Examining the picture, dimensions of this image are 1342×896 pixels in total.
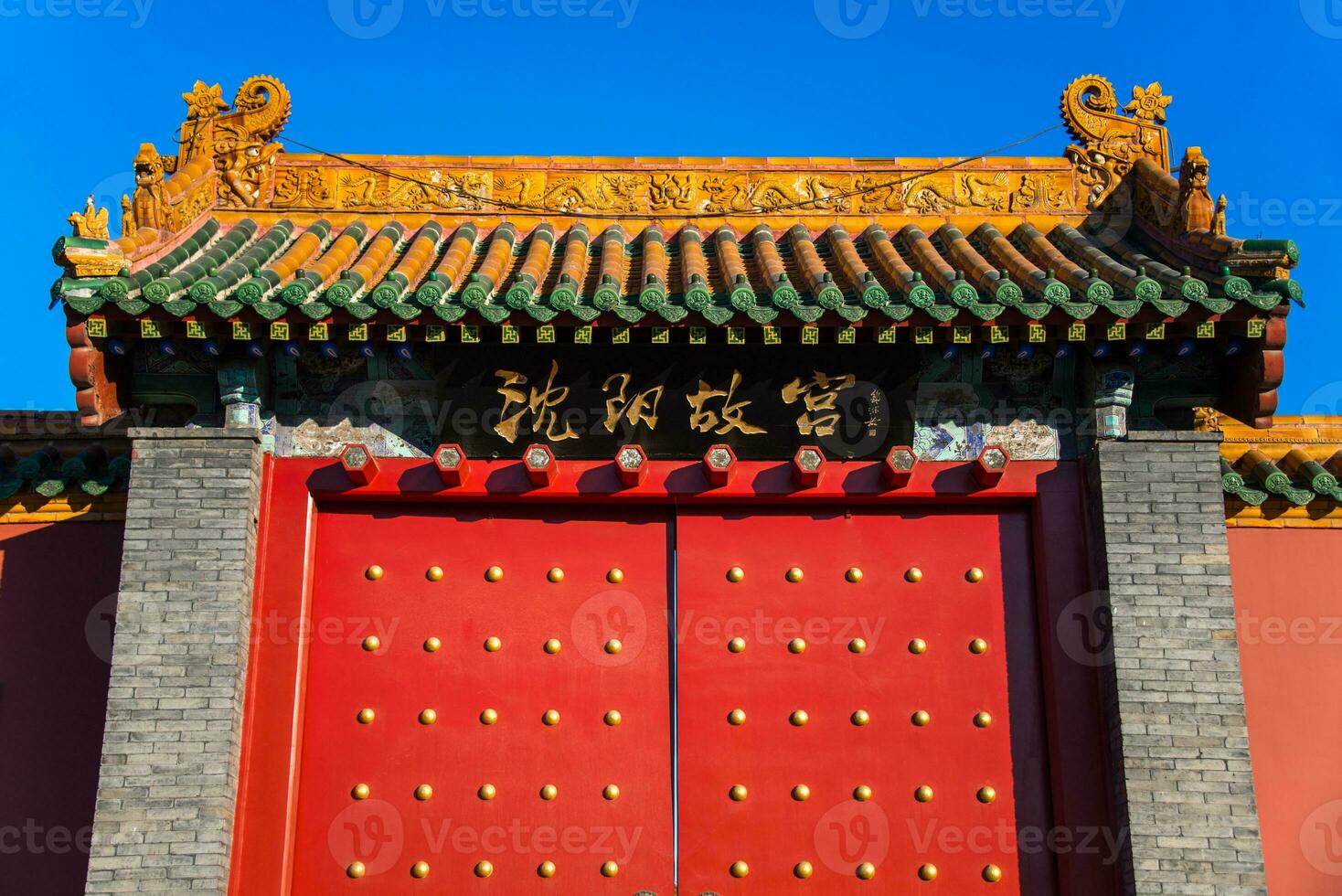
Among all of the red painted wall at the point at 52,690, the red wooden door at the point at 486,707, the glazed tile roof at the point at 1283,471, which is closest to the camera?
the red wooden door at the point at 486,707

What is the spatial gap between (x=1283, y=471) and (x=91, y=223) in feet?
21.0

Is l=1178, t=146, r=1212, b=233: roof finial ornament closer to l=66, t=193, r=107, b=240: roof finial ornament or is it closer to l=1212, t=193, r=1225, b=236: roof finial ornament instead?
l=1212, t=193, r=1225, b=236: roof finial ornament

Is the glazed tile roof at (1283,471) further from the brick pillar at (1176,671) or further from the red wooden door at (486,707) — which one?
the red wooden door at (486,707)

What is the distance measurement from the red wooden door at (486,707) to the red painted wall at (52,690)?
1314 millimetres

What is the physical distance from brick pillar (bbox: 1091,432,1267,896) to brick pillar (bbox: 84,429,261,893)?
413 cm

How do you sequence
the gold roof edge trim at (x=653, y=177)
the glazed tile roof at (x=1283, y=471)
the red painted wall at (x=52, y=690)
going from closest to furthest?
the red painted wall at (x=52, y=690), the glazed tile roof at (x=1283, y=471), the gold roof edge trim at (x=653, y=177)

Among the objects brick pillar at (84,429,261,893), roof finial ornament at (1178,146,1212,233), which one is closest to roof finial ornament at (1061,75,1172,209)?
roof finial ornament at (1178,146,1212,233)

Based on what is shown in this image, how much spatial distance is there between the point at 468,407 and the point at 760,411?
1.49 metres

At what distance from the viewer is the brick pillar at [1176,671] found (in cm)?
748

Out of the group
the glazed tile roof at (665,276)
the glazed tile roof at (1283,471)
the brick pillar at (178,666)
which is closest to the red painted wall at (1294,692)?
the glazed tile roof at (1283,471)

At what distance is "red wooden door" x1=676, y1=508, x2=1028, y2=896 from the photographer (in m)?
7.85

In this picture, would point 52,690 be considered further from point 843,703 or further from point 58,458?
point 843,703

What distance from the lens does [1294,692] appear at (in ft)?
28.5

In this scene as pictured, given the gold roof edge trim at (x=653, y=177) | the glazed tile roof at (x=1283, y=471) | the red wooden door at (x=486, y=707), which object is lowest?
the red wooden door at (x=486, y=707)
